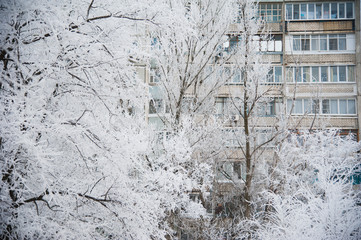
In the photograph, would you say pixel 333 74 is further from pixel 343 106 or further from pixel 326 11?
pixel 326 11

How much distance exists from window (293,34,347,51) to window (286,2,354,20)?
1228 millimetres

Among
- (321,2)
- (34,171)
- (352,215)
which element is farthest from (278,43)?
(34,171)

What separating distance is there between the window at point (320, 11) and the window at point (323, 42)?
1.23m

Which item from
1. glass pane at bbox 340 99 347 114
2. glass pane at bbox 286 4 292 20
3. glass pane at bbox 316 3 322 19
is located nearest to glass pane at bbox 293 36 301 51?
glass pane at bbox 286 4 292 20

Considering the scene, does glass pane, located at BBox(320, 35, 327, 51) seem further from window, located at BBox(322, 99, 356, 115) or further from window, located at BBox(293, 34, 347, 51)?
window, located at BBox(322, 99, 356, 115)

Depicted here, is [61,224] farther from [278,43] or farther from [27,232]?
[278,43]

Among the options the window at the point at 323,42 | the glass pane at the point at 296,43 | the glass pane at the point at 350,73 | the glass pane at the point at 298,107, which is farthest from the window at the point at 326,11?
the glass pane at the point at 298,107

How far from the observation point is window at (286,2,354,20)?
66.8 ft

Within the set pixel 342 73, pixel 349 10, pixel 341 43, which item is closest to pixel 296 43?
pixel 341 43

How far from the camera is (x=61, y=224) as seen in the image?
3.97 meters

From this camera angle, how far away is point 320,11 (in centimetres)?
2048

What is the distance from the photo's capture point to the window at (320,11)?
2036 centimetres

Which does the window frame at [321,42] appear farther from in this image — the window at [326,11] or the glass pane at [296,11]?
the glass pane at [296,11]

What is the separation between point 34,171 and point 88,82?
53.9 inches
